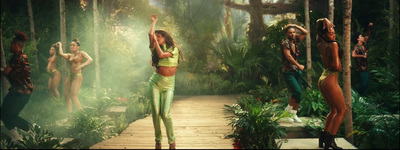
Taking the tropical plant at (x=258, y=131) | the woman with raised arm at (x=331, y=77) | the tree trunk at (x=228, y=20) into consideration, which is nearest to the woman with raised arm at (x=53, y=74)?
the tropical plant at (x=258, y=131)

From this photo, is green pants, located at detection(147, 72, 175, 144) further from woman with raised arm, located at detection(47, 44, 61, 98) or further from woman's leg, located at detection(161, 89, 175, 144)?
woman with raised arm, located at detection(47, 44, 61, 98)

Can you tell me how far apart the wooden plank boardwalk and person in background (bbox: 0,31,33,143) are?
1.37 m

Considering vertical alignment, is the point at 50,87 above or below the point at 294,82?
below

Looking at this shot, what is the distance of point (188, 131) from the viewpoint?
7.20m

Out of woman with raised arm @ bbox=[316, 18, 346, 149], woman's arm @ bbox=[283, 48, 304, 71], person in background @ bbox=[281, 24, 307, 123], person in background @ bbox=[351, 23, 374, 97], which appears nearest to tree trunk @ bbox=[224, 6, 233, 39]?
person in background @ bbox=[351, 23, 374, 97]

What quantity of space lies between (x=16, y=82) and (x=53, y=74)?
5.21 m

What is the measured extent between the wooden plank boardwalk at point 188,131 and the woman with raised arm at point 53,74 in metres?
3.44

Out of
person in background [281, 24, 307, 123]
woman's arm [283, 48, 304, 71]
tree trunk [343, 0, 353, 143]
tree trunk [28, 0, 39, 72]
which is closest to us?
tree trunk [343, 0, 353, 143]

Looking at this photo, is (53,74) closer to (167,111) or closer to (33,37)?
(33,37)

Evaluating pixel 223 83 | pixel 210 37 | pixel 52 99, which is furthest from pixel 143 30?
pixel 52 99

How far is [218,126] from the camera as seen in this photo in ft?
24.9

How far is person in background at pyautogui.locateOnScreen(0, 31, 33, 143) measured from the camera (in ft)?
19.0

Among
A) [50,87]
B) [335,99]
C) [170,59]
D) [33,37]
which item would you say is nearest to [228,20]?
[33,37]

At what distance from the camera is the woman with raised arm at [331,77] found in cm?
505
